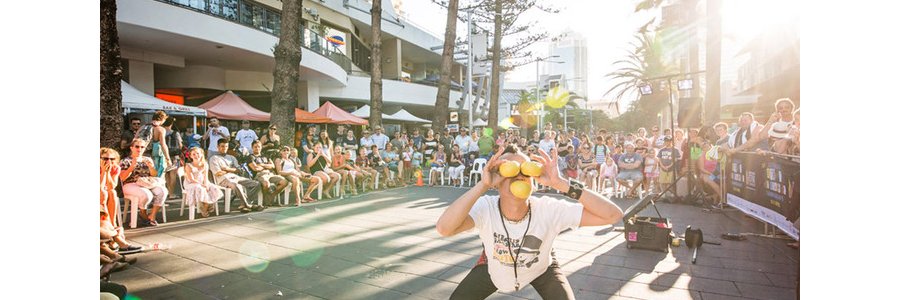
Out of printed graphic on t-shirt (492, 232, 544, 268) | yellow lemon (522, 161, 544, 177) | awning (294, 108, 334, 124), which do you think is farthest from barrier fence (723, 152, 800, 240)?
awning (294, 108, 334, 124)

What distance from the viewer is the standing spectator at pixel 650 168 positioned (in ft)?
24.6

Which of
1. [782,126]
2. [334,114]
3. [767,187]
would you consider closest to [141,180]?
[767,187]

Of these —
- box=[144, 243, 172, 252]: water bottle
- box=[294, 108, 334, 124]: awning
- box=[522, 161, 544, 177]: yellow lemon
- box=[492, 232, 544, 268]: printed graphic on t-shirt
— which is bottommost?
box=[144, 243, 172, 252]: water bottle

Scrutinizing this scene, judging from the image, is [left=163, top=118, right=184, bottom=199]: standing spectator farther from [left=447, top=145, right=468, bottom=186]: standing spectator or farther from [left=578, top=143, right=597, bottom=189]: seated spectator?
[left=578, top=143, right=597, bottom=189]: seated spectator

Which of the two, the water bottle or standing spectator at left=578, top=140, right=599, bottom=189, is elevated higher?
standing spectator at left=578, top=140, right=599, bottom=189

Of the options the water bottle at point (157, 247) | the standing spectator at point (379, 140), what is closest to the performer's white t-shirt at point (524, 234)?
the water bottle at point (157, 247)

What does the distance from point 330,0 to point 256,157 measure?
40.5ft

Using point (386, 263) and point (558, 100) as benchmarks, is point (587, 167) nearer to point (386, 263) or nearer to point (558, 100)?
point (386, 263)

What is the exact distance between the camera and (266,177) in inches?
243

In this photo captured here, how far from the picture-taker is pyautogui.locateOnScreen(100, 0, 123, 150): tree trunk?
3537mm

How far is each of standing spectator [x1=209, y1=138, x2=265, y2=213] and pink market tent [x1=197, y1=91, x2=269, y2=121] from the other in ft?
15.9

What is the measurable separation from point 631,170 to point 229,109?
9695 mm

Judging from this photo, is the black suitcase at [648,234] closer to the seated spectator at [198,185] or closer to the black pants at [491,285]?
the black pants at [491,285]
